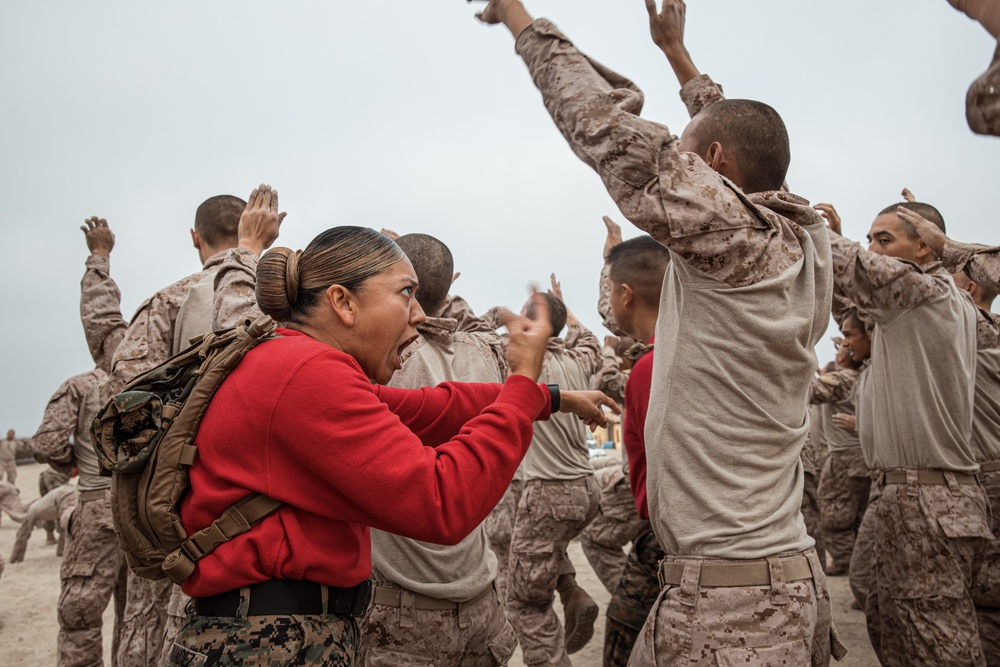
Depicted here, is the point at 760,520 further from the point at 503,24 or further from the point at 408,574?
Answer: the point at 503,24

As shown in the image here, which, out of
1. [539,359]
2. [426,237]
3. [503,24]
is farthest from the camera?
[426,237]

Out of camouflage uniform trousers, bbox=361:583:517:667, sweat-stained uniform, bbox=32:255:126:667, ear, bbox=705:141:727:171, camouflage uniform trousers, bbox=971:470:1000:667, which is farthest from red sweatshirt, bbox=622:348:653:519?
sweat-stained uniform, bbox=32:255:126:667

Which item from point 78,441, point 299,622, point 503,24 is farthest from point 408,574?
point 78,441

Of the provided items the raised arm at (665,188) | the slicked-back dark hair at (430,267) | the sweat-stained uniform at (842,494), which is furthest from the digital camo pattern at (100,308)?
the sweat-stained uniform at (842,494)

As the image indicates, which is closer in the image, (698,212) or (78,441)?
(698,212)

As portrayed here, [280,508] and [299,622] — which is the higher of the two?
[280,508]

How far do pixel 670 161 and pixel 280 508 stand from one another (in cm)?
143

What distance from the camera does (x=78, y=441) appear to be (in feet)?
22.5

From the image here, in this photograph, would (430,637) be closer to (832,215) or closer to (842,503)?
(832,215)

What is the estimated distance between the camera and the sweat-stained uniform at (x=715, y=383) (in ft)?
6.68

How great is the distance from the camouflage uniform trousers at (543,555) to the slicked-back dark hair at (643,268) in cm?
340

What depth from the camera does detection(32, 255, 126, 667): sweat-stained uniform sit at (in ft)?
17.7

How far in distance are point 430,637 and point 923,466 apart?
3.04 m

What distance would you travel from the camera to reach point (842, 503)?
8.84 m
